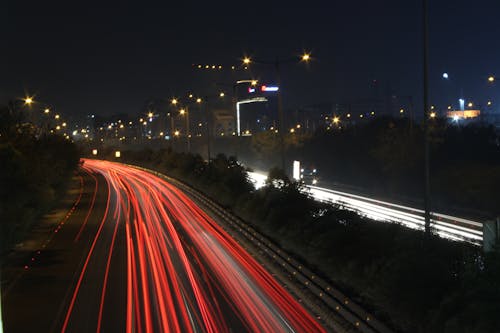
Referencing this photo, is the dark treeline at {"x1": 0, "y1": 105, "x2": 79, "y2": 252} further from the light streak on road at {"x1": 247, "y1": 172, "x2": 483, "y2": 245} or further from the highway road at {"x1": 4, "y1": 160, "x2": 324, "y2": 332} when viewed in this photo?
the light streak on road at {"x1": 247, "y1": 172, "x2": 483, "y2": 245}

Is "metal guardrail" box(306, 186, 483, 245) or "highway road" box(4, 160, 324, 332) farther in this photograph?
"metal guardrail" box(306, 186, 483, 245)

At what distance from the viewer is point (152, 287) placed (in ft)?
52.6

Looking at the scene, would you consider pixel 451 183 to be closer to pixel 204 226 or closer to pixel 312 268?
pixel 204 226

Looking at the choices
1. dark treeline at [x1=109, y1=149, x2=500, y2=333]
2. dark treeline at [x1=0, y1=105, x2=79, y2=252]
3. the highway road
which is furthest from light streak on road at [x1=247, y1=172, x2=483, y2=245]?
dark treeline at [x1=0, y1=105, x2=79, y2=252]

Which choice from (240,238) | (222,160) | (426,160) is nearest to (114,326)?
(426,160)

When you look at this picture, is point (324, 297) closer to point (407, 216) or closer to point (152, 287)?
point (152, 287)

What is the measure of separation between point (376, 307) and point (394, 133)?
126 feet

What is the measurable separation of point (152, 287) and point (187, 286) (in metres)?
0.95

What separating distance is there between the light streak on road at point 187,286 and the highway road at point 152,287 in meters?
0.02

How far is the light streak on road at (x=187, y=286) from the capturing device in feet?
41.1

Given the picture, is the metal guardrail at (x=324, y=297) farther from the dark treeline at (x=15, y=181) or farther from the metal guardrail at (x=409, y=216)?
the dark treeline at (x=15, y=181)

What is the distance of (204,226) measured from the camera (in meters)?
28.4

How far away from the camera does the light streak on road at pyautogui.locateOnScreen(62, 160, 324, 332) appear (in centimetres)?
1252

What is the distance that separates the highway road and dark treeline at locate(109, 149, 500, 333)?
159 centimetres
